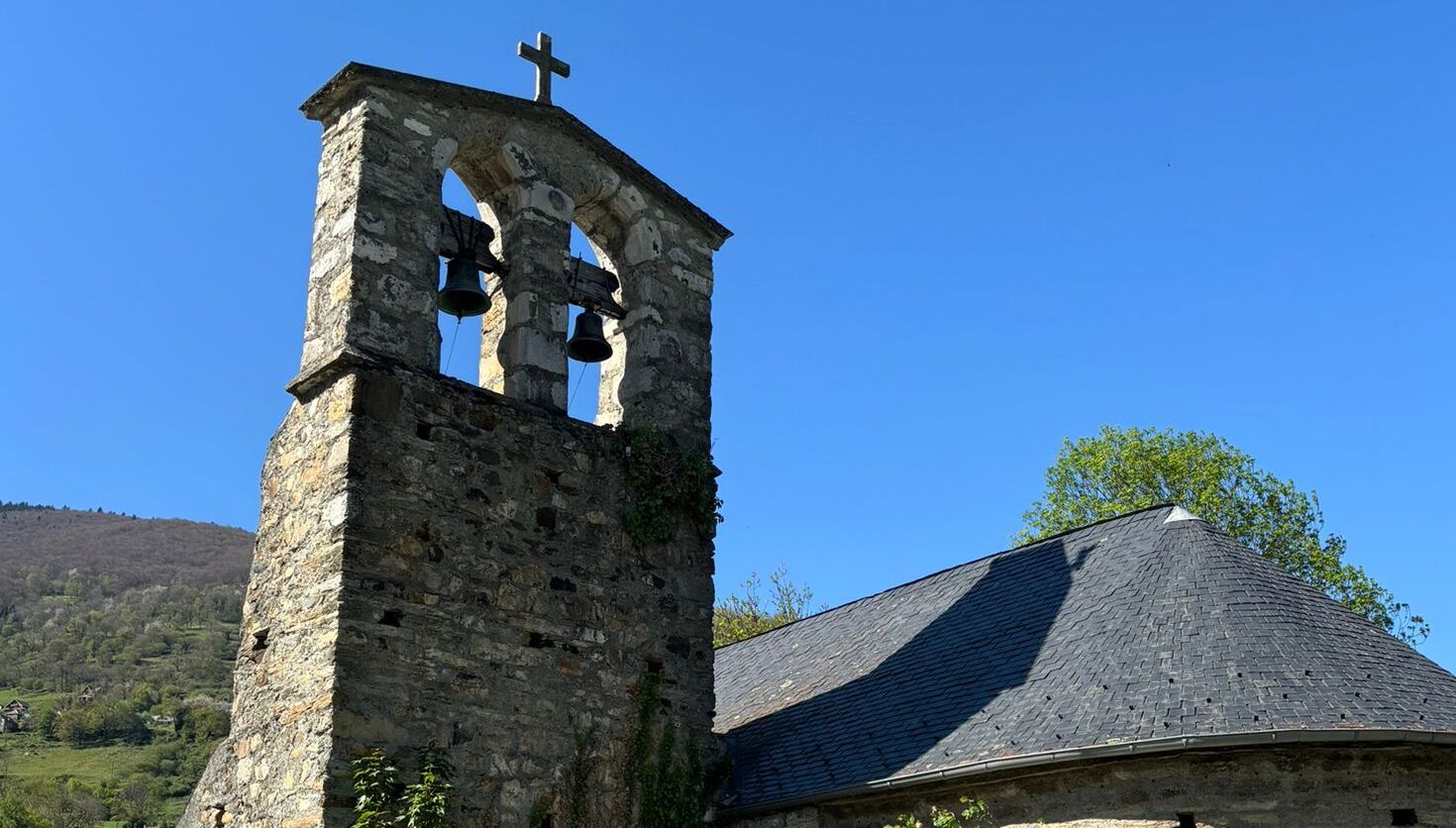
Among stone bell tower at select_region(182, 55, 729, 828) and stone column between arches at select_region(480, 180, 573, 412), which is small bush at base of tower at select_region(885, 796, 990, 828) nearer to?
stone bell tower at select_region(182, 55, 729, 828)

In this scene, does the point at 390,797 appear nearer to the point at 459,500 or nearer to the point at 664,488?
the point at 459,500

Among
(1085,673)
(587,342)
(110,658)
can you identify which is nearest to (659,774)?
(1085,673)

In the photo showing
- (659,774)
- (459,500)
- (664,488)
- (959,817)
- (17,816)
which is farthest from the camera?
(17,816)

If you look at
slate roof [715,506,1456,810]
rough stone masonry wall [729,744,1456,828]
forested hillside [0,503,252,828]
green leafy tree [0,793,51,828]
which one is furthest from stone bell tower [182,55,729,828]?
forested hillside [0,503,252,828]

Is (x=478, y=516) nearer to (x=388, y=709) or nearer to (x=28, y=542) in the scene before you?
(x=388, y=709)

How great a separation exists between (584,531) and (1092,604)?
371 centimetres

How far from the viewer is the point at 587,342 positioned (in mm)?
10641

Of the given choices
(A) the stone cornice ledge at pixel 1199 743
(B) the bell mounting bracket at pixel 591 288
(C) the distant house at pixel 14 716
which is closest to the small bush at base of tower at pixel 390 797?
(A) the stone cornice ledge at pixel 1199 743

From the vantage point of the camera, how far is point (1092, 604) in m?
10.1

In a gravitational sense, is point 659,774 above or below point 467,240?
below

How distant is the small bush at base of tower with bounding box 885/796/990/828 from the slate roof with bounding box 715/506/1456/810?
259 mm

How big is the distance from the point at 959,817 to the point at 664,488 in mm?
3168

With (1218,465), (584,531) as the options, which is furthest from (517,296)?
(1218,465)

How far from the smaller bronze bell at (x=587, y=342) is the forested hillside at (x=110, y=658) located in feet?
98.6
